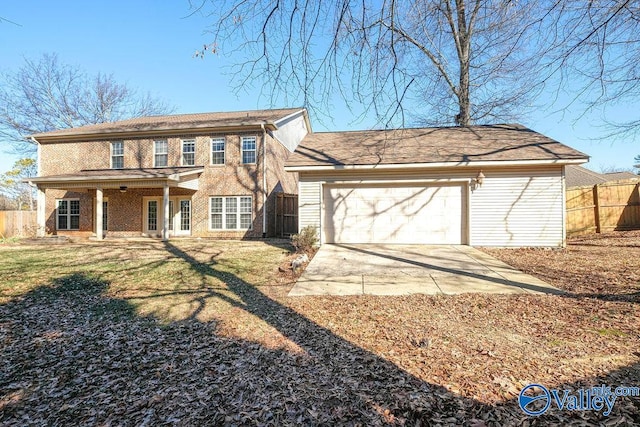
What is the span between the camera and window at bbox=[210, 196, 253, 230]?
14977mm

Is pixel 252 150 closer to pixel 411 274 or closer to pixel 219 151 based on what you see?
pixel 219 151

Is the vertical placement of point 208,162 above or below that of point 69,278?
above

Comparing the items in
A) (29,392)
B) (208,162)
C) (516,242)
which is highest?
(208,162)

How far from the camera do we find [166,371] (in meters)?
3.32

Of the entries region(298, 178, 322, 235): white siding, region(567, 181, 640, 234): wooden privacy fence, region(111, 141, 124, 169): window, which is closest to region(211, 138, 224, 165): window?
region(111, 141, 124, 169): window

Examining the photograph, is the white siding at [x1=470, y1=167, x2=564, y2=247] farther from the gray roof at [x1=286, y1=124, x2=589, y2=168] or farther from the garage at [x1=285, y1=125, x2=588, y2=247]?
the gray roof at [x1=286, y1=124, x2=589, y2=168]

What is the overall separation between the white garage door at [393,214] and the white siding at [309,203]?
33cm

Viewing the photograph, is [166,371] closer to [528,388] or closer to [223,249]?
[528,388]

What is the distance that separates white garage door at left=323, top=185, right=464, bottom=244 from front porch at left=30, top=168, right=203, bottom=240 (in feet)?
23.8

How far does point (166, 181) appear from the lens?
530 inches

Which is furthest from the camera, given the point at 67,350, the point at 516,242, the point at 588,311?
the point at 516,242

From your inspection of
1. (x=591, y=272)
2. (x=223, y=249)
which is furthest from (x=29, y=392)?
(x=591, y=272)

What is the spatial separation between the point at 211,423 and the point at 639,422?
317 centimetres

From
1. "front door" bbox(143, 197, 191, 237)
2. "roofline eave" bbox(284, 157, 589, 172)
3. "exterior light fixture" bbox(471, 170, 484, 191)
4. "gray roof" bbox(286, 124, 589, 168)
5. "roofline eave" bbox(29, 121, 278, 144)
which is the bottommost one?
"front door" bbox(143, 197, 191, 237)
